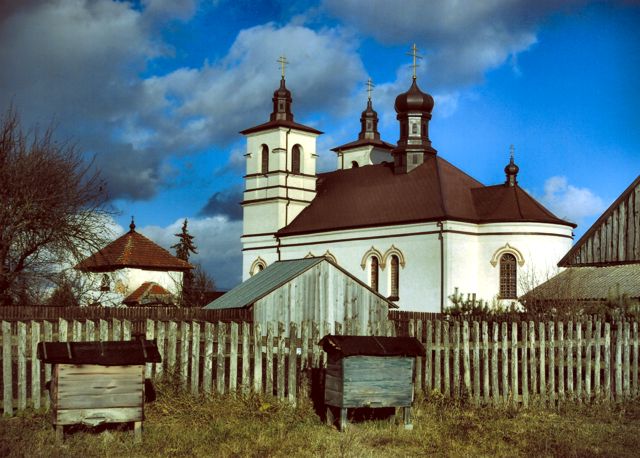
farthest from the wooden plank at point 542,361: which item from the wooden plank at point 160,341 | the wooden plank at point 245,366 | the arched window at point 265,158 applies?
the arched window at point 265,158

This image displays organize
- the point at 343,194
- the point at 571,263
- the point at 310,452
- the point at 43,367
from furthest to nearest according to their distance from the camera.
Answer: the point at 343,194 → the point at 571,263 → the point at 43,367 → the point at 310,452

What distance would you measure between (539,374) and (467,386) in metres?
1.78

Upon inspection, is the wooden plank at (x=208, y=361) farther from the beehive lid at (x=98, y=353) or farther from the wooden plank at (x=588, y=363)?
the wooden plank at (x=588, y=363)

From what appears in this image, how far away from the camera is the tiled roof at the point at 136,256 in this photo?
1788 inches

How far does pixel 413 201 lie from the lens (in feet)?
147

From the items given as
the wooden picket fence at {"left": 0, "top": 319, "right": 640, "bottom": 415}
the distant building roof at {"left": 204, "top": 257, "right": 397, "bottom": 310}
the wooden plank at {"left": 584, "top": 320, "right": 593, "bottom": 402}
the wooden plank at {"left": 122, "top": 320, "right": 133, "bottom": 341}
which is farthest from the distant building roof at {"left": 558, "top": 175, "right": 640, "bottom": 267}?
the wooden plank at {"left": 122, "top": 320, "right": 133, "bottom": 341}

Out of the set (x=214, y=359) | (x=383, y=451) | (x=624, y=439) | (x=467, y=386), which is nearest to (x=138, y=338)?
(x=214, y=359)

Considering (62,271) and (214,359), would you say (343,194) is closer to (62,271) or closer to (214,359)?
(62,271)

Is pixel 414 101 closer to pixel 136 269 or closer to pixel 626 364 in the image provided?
pixel 136 269

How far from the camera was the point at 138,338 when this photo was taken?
35.5ft

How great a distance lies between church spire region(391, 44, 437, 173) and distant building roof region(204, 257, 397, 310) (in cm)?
2489

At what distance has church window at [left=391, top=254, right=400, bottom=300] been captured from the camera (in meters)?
44.4

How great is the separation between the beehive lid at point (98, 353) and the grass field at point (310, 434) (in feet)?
3.03

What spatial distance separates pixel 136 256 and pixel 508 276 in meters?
19.6
